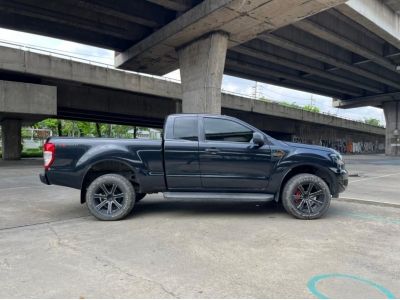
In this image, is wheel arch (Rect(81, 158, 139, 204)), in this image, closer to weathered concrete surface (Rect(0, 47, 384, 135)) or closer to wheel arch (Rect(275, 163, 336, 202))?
wheel arch (Rect(275, 163, 336, 202))

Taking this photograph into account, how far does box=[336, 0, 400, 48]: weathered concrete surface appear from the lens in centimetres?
1625

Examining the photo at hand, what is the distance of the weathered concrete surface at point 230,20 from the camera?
45.9 ft

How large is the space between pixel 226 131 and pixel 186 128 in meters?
0.74

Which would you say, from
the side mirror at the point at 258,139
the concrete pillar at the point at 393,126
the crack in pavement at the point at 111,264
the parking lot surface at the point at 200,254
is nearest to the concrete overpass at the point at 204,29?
the side mirror at the point at 258,139

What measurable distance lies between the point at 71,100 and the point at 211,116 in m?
20.9

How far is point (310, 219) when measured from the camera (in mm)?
5758

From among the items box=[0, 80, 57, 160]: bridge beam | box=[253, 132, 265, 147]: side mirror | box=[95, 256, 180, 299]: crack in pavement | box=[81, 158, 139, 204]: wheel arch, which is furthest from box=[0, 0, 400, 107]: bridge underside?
box=[95, 256, 180, 299]: crack in pavement

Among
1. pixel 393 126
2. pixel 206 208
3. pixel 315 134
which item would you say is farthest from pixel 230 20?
pixel 393 126

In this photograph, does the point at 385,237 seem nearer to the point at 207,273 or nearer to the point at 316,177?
the point at 316,177

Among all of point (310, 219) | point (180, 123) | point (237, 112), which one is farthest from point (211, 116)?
point (237, 112)

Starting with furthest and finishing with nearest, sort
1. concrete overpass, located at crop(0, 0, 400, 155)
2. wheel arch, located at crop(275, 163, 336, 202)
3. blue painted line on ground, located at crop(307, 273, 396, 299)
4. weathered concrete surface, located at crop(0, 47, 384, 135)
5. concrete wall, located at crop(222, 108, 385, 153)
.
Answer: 1. concrete wall, located at crop(222, 108, 385, 153)
2. weathered concrete surface, located at crop(0, 47, 384, 135)
3. concrete overpass, located at crop(0, 0, 400, 155)
4. wheel arch, located at crop(275, 163, 336, 202)
5. blue painted line on ground, located at crop(307, 273, 396, 299)

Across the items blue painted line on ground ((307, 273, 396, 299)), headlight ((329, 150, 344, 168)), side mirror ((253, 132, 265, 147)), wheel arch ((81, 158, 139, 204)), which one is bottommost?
blue painted line on ground ((307, 273, 396, 299))

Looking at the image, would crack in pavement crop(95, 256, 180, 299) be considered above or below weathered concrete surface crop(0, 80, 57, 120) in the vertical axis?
below

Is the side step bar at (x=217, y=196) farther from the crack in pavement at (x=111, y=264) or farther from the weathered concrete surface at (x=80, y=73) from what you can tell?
the weathered concrete surface at (x=80, y=73)
